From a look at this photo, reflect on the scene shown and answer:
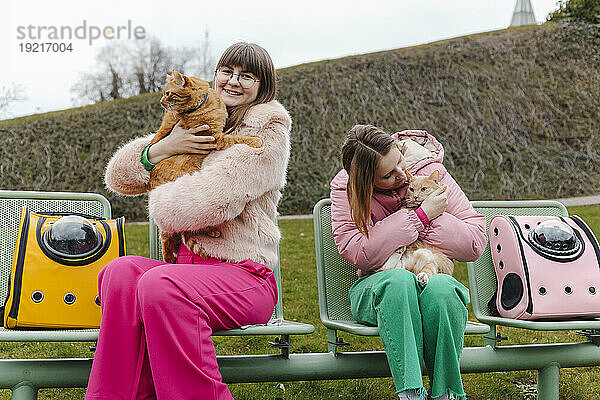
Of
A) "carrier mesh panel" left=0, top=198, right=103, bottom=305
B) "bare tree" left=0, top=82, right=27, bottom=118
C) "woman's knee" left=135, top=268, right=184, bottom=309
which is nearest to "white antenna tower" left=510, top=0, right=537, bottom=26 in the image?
"bare tree" left=0, top=82, right=27, bottom=118

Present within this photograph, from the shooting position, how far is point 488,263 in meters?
3.23

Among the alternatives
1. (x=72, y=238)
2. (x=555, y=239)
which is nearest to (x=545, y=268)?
(x=555, y=239)

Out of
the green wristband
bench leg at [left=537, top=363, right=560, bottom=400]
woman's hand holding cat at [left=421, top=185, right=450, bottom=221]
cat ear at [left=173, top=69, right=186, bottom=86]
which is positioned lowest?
bench leg at [left=537, top=363, right=560, bottom=400]

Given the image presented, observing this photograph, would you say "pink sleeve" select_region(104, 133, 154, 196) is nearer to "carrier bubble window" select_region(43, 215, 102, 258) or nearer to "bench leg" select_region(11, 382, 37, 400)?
"carrier bubble window" select_region(43, 215, 102, 258)

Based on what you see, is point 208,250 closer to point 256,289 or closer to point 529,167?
point 256,289

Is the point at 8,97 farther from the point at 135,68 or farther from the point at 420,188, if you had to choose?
the point at 420,188

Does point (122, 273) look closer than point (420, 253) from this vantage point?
Yes

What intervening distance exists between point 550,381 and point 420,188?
1.16 metres

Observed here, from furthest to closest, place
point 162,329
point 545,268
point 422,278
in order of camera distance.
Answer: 1. point 545,268
2. point 422,278
3. point 162,329

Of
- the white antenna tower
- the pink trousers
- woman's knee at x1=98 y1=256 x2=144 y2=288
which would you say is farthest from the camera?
the white antenna tower

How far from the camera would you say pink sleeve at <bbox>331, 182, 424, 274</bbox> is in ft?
8.72

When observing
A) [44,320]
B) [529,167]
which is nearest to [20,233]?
[44,320]

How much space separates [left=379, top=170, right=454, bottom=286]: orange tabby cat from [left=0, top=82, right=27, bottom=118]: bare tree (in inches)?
575

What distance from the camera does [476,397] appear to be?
3.54 m
